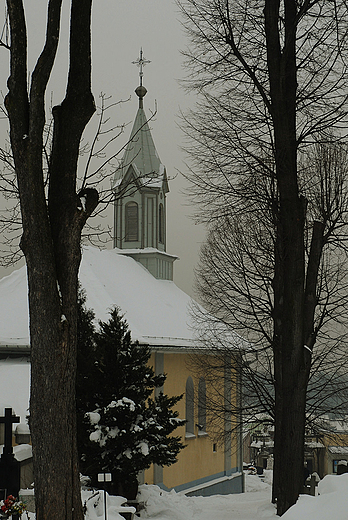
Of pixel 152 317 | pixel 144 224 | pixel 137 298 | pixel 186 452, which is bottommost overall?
pixel 186 452

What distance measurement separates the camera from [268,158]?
10562 millimetres

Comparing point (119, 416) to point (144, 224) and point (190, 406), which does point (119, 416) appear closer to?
point (190, 406)

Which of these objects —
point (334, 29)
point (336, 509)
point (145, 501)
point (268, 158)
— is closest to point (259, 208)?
point (268, 158)

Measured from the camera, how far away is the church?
64.1 ft

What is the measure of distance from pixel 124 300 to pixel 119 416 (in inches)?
384

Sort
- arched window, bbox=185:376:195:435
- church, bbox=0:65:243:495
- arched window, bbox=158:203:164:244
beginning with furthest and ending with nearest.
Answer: arched window, bbox=158:203:164:244 < arched window, bbox=185:376:195:435 < church, bbox=0:65:243:495

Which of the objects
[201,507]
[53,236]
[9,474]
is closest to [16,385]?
[201,507]

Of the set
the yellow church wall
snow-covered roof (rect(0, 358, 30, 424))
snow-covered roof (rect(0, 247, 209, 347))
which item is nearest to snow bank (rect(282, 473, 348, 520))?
snow-covered roof (rect(0, 358, 30, 424))

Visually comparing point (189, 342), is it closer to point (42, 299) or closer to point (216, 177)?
point (216, 177)

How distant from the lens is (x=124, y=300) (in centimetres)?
2272

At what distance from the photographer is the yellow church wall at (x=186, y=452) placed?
835 inches

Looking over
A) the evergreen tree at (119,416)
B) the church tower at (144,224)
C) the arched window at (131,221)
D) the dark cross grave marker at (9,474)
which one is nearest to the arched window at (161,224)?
the church tower at (144,224)

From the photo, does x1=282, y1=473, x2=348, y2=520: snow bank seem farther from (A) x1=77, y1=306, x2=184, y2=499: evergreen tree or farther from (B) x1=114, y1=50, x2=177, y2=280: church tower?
(B) x1=114, y1=50, x2=177, y2=280: church tower

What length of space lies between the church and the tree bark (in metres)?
9.33
